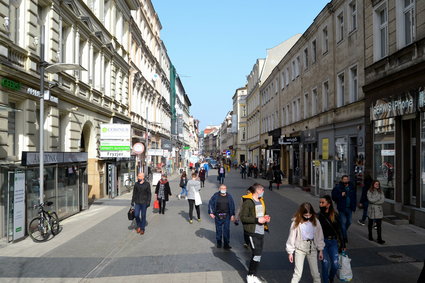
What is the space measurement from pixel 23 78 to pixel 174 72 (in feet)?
163

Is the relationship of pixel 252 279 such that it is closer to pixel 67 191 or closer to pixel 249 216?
pixel 249 216

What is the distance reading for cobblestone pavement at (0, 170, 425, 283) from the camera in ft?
23.6

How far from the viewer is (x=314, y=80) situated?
24.9 m

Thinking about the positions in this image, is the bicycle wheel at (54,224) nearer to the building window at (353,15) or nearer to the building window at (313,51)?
the building window at (353,15)

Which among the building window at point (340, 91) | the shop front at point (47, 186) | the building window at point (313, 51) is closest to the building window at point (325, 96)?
the building window at point (340, 91)

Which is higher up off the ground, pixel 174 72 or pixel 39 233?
pixel 174 72

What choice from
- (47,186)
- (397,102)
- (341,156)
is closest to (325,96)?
(341,156)

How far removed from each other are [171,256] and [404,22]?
10.7 meters

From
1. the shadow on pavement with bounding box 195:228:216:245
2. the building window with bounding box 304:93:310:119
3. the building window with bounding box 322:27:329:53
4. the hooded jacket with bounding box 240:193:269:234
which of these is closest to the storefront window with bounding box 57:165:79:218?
the shadow on pavement with bounding box 195:228:216:245

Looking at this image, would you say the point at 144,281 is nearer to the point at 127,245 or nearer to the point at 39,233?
the point at 127,245

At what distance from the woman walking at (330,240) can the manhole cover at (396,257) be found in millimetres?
2307

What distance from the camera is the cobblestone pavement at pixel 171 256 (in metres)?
7.19

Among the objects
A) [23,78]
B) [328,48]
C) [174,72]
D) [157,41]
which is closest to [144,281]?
[23,78]

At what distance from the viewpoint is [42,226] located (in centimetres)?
1048
